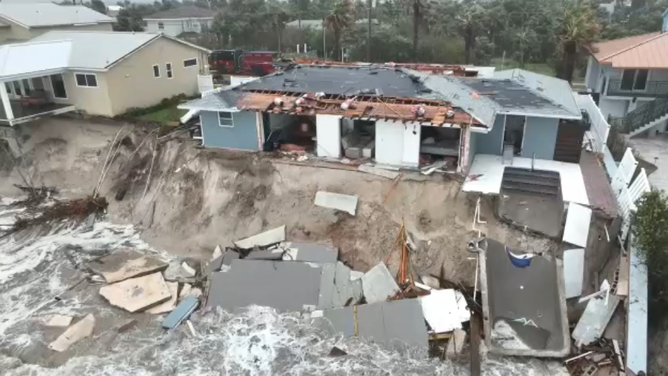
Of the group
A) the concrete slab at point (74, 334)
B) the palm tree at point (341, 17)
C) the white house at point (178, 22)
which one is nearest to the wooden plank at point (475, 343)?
the concrete slab at point (74, 334)

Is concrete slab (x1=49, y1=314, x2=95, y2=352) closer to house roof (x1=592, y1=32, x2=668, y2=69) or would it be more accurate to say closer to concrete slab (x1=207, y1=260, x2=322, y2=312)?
concrete slab (x1=207, y1=260, x2=322, y2=312)

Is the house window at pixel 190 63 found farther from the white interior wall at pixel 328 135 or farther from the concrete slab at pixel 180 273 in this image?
the concrete slab at pixel 180 273

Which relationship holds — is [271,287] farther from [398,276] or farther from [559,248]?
[559,248]

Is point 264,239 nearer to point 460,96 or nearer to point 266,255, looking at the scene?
point 266,255

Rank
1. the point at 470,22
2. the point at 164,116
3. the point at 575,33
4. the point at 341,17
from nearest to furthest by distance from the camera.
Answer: the point at 164,116 < the point at 575,33 < the point at 341,17 < the point at 470,22

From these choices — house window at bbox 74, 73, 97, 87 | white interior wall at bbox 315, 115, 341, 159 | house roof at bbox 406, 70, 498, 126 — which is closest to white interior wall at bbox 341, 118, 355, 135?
white interior wall at bbox 315, 115, 341, 159

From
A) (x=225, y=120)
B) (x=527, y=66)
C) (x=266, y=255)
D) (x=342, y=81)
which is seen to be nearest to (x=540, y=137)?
(x=342, y=81)

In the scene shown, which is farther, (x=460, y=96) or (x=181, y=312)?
(x=460, y=96)

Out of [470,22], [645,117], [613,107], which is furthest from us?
[470,22]
